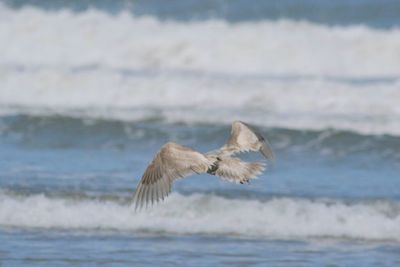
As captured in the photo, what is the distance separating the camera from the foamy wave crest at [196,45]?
17828mm

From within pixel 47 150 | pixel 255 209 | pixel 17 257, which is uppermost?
pixel 47 150

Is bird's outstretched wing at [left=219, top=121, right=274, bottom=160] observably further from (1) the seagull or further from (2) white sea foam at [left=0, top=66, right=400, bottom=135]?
(2) white sea foam at [left=0, top=66, right=400, bottom=135]

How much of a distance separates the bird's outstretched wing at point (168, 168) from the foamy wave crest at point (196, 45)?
32.5 ft

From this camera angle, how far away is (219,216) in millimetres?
9234

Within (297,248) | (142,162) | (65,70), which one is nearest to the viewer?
(297,248)

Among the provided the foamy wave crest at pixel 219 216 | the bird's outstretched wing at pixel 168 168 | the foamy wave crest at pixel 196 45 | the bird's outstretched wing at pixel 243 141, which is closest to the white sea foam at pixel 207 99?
the foamy wave crest at pixel 196 45

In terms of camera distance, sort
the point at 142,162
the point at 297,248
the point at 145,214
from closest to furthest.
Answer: the point at 297,248 → the point at 145,214 → the point at 142,162

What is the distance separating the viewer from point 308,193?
10.0m

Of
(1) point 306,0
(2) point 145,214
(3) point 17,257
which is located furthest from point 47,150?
(1) point 306,0

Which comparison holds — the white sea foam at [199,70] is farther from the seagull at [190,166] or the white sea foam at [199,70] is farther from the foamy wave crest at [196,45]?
the seagull at [190,166]

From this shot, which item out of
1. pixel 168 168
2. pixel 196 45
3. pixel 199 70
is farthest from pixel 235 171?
pixel 196 45

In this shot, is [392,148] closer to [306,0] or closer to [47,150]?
[47,150]

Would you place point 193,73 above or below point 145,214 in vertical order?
above

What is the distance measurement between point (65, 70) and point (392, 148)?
681 cm
